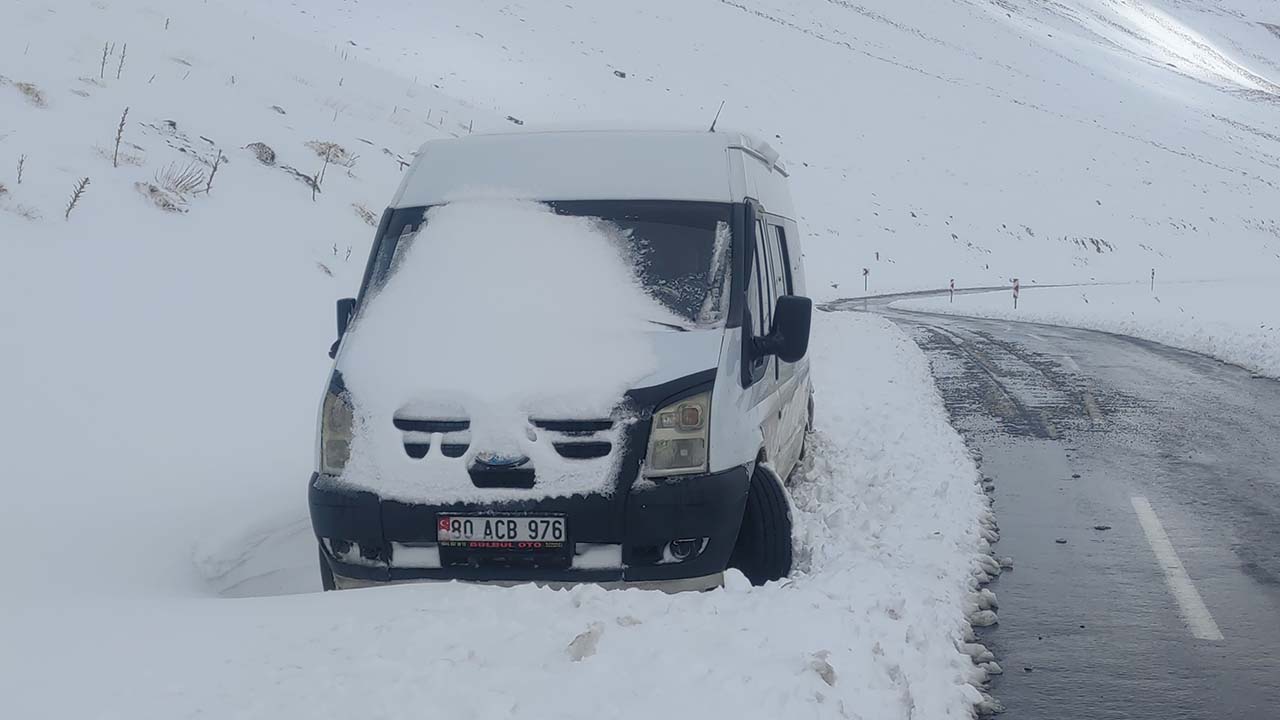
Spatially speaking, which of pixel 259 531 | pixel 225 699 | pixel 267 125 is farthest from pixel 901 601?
pixel 267 125

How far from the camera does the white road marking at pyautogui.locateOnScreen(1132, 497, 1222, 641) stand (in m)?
5.55

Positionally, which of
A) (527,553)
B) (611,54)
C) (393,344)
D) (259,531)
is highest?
(611,54)

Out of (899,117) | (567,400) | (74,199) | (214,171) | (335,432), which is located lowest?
(335,432)

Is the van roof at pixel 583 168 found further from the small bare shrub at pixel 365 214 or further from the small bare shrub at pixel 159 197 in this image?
the small bare shrub at pixel 365 214

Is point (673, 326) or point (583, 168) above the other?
point (583, 168)

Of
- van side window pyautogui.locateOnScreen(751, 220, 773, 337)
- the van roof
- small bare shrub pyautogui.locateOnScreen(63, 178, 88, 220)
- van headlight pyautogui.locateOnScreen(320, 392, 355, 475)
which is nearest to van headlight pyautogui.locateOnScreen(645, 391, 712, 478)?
van side window pyautogui.locateOnScreen(751, 220, 773, 337)

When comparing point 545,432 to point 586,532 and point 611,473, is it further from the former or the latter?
point 586,532

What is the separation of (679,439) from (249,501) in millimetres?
3753

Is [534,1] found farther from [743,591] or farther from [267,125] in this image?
[743,591]

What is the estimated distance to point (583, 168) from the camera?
620 centimetres

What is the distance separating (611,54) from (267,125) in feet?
158

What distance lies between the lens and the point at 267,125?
52.7ft

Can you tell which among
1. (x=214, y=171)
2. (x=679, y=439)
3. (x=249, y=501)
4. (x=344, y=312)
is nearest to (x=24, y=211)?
(x=214, y=171)

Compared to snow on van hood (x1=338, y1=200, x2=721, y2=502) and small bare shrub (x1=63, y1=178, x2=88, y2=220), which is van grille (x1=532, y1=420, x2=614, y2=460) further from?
small bare shrub (x1=63, y1=178, x2=88, y2=220)
